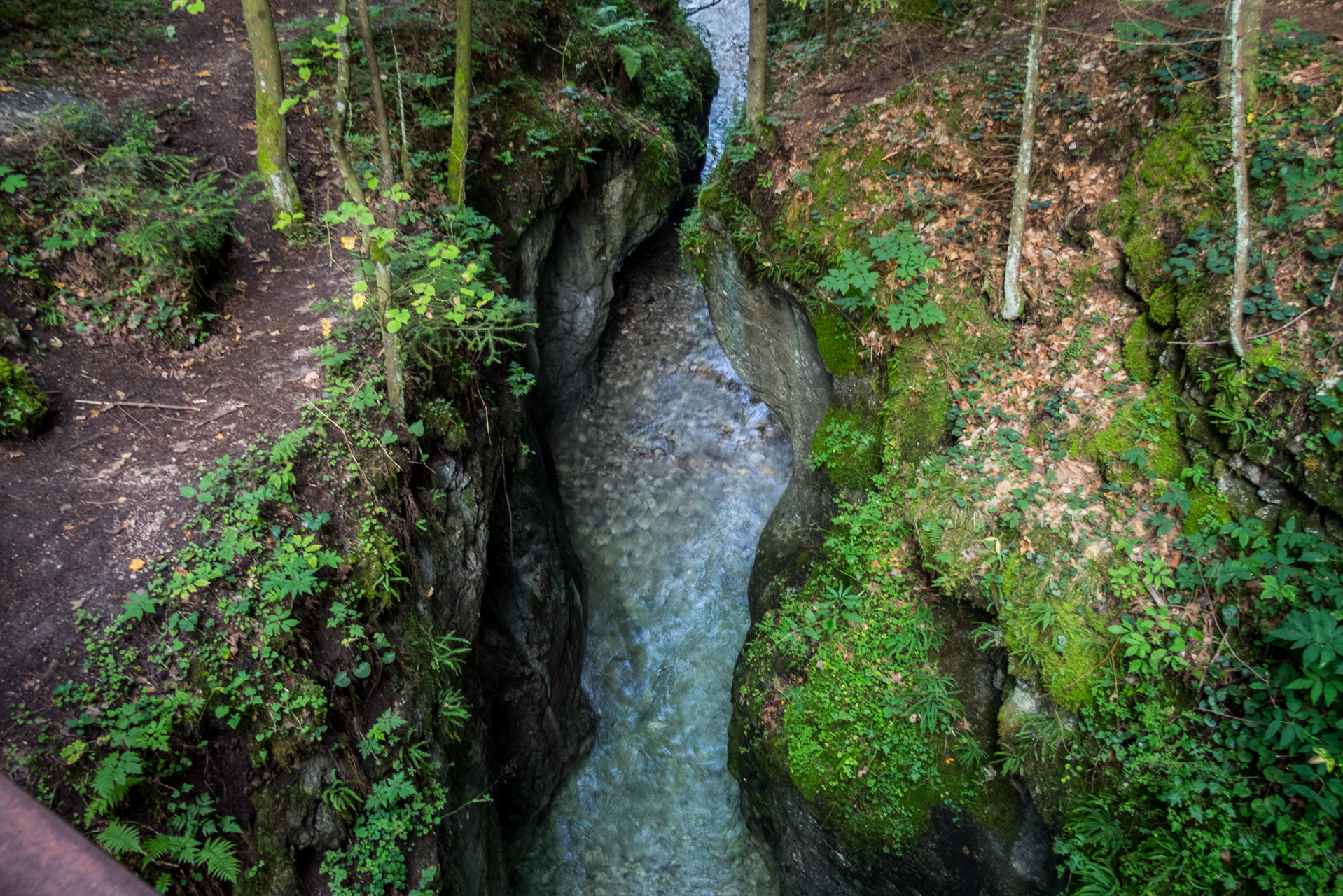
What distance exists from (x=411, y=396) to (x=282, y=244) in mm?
2742

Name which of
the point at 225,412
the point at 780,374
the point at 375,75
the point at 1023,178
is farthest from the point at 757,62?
the point at 225,412

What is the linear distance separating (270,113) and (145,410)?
10.6ft

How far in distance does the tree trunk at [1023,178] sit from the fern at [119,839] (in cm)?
760

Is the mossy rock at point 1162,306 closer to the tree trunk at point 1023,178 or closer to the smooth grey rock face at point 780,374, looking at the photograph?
the tree trunk at point 1023,178

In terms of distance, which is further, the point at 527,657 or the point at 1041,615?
the point at 527,657

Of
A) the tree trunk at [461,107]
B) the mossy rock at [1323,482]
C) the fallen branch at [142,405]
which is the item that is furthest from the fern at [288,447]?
the mossy rock at [1323,482]

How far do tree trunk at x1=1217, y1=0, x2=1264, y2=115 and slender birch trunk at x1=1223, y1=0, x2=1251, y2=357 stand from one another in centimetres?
1

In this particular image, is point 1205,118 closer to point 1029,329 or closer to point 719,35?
point 1029,329

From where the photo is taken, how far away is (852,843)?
580 centimetres

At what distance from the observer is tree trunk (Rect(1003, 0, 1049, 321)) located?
5.18 m

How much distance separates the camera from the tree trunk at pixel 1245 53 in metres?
4.40

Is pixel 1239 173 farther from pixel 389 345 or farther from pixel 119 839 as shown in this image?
pixel 119 839

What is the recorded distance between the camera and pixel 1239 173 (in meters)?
4.46

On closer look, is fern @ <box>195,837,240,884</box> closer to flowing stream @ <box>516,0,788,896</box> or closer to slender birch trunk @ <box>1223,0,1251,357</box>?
flowing stream @ <box>516,0,788,896</box>
